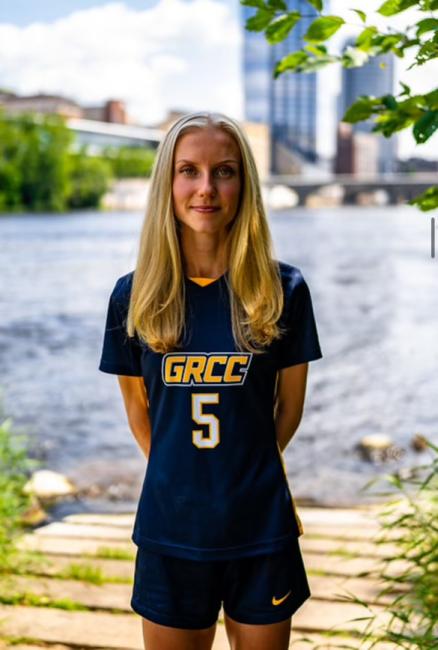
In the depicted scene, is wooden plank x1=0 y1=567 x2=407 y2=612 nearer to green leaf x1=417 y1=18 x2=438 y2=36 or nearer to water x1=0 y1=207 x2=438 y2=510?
water x1=0 y1=207 x2=438 y2=510

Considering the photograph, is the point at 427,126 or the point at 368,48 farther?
the point at 368,48

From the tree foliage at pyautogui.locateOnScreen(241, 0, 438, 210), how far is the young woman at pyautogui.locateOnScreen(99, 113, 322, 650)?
0.36 metres

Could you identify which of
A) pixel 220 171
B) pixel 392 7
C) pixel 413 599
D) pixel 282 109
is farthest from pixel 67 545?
pixel 282 109

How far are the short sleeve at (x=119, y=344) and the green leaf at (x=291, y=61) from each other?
2.45ft

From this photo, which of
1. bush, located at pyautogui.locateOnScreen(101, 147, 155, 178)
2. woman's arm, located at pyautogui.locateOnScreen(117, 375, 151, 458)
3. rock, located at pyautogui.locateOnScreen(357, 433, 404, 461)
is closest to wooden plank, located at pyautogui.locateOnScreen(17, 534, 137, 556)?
woman's arm, located at pyautogui.locateOnScreen(117, 375, 151, 458)

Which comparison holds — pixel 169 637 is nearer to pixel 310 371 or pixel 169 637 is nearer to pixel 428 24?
pixel 428 24

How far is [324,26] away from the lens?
1974mm

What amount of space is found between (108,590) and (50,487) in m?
4.33

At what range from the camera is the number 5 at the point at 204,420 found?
5.84 feet

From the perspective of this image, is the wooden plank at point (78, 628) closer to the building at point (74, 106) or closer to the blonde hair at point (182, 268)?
the blonde hair at point (182, 268)

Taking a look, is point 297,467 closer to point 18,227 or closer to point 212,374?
point 212,374

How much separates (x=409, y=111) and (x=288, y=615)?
109 centimetres

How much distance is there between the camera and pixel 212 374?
1783 mm

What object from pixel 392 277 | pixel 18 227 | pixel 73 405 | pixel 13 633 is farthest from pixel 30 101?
pixel 13 633
